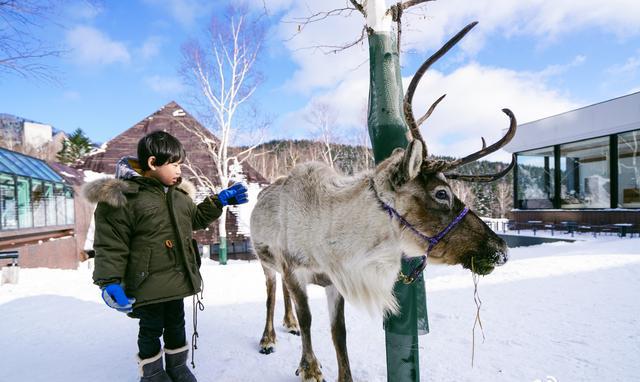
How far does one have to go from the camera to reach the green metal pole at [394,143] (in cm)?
260

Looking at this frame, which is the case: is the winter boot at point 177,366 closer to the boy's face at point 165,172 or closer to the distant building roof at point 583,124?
the boy's face at point 165,172

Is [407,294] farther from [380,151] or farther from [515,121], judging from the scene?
[515,121]

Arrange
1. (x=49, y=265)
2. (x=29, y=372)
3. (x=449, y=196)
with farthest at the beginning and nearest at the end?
(x=49, y=265)
(x=29, y=372)
(x=449, y=196)

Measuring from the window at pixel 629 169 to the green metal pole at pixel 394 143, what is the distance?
1807 cm

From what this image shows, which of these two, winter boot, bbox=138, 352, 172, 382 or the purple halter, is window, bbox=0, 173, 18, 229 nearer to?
winter boot, bbox=138, 352, 172, 382

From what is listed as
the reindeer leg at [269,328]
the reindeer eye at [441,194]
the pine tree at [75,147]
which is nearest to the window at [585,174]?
the reindeer leg at [269,328]

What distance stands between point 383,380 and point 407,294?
0.78 m

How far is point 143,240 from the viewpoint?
8.06 feet

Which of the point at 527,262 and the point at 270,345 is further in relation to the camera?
the point at 527,262

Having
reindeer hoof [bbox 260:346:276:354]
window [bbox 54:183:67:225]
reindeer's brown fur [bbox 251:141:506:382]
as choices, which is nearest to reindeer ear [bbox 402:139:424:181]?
reindeer's brown fur [bbox 251:141:506:382]

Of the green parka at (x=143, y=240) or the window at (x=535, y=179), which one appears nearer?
the green parka at (x=143, y=240)

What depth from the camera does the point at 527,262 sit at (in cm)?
754

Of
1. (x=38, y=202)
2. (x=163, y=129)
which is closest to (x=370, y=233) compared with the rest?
(x=38, y=202)

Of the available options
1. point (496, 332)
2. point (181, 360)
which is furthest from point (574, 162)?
point (181, 360)
